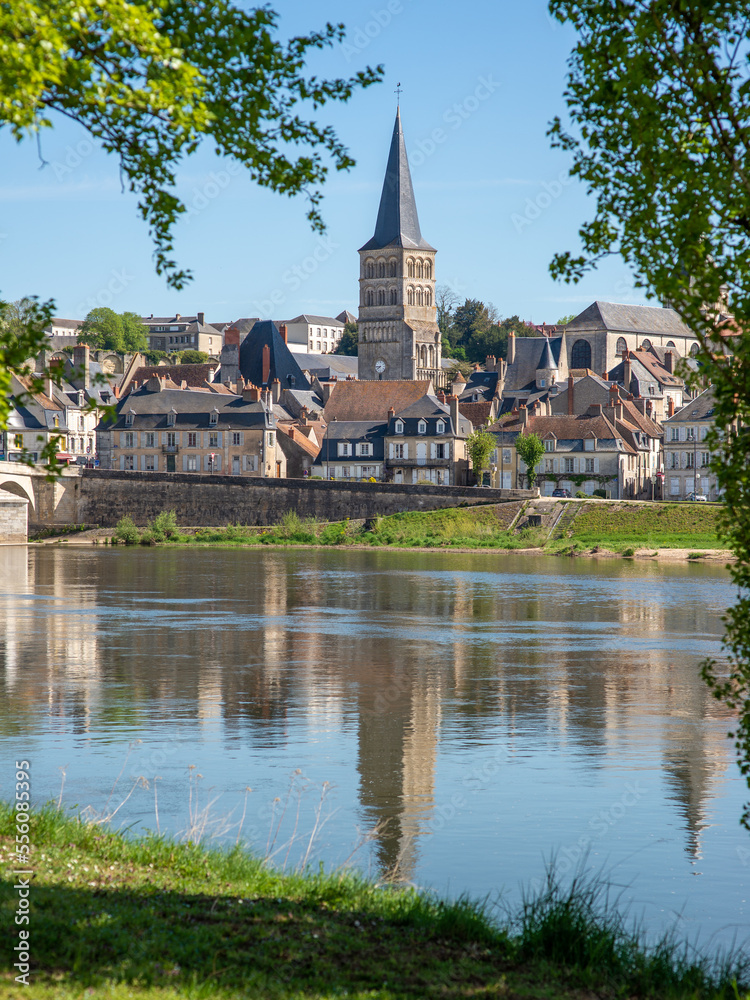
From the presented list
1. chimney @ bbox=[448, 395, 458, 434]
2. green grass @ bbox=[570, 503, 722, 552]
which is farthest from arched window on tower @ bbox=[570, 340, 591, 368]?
green grass @ bbox=[570, 503, 722, 552]

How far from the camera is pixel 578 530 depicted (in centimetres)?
6144

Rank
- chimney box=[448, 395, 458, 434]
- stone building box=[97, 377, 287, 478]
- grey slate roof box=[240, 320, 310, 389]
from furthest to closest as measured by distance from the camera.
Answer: grey slate roof box=[240, 320, 310, 389], stone building box=[97, 377, 287, 478], chimney box=[448, 395, 458, 434]

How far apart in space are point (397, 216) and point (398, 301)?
8.74 m

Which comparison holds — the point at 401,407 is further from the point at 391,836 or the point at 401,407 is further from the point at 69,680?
the point at 391,836

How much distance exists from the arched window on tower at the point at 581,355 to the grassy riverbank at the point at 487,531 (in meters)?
53.3

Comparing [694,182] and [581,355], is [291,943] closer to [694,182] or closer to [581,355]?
[694,182]

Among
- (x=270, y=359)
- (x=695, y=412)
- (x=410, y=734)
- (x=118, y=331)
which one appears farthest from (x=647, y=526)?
(x=118, y=331)

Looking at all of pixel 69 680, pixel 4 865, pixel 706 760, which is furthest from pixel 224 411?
pixel 4 865

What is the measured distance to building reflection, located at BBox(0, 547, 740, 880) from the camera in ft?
46.7

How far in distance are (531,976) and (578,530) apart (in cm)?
5627

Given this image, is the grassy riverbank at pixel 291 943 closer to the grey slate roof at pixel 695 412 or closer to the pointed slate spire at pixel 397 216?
the grey slate roof at pixel 695 412

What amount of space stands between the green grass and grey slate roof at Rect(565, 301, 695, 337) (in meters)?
55.2

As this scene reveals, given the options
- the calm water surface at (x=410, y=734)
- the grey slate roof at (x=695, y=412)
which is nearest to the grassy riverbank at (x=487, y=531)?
the grey slate roof at (x=695, y=412)

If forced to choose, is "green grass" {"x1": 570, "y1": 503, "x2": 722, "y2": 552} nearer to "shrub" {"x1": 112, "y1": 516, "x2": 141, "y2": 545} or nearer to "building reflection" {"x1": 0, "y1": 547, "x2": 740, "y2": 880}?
"building reflection" {"x1": 0, "y1": 547, "x2": 740, "y2": 880}
